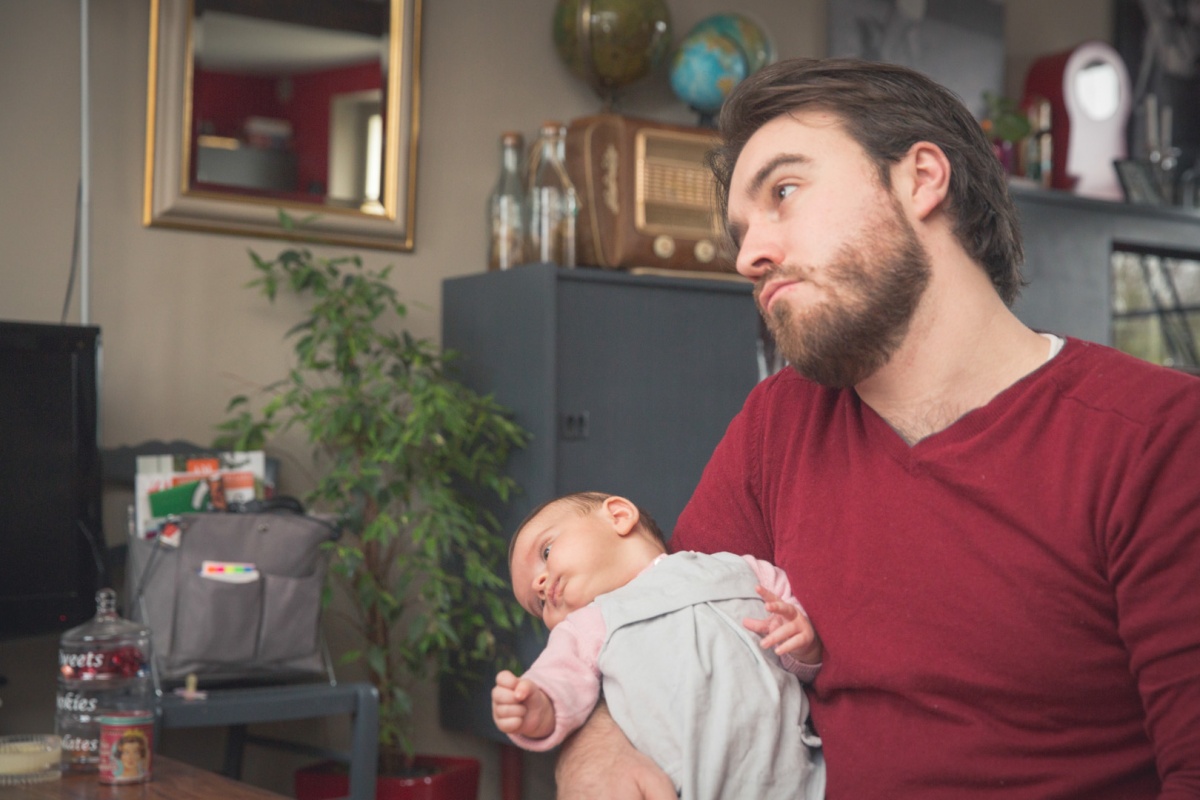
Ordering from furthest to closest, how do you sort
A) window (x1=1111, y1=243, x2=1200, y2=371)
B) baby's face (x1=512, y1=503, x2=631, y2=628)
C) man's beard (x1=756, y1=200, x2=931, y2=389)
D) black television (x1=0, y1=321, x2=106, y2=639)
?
window (x1=1111, y1=243, x2=1200, y2=371) → black television (x1=0, y1=321, x2=106, y2=639) → baby's face (x1=512, y1=503, x2=631, y2=628) → man's beard (x1=756, y1=200, x2=931, y2=389)

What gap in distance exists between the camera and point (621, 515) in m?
1.64

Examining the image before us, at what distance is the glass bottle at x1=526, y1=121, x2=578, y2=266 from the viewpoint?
3.22 meters

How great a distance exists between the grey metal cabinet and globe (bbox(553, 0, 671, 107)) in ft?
2.14

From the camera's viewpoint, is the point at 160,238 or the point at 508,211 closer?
the point at 160,238

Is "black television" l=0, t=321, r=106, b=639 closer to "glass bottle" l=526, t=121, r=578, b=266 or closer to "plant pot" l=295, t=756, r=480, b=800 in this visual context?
"plant pot" l=295, t=756, r=480, b=800

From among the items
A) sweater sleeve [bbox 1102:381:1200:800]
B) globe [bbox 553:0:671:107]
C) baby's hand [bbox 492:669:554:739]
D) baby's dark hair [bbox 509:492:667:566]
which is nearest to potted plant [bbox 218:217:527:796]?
globe [bbox 553:0:671:107]

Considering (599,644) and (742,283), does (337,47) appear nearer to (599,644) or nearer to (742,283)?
(742,283)

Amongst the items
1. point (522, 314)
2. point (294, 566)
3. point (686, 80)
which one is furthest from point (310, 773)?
point (686, 80)

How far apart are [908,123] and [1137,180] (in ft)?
11.1

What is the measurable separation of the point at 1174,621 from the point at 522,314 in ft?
6.94

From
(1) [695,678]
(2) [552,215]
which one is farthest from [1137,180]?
(1) [695,678]

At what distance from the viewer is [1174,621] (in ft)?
3.76

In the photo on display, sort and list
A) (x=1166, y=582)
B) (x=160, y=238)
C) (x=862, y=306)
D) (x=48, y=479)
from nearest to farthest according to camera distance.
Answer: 1. (x=1166, y=582)
2. (x=862, y=306)
3. (x=48, y=479)
4. (x=160, y=238)

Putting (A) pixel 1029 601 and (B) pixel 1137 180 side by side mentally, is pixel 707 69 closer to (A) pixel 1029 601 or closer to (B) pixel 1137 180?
(B) pixel 1137 180
